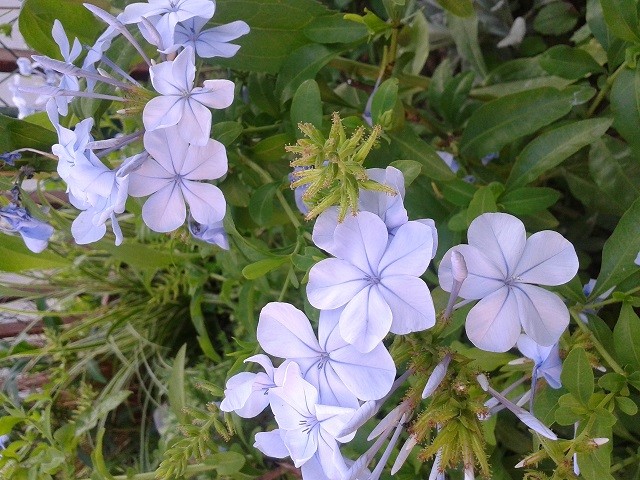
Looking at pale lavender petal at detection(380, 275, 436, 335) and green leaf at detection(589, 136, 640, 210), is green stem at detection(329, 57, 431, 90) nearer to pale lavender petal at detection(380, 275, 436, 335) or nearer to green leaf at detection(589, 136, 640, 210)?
green leaf at detection(589, 136, 640, 210)

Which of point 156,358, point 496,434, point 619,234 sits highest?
point 619,234

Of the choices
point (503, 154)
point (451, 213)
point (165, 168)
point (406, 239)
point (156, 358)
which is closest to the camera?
point (406, 239)

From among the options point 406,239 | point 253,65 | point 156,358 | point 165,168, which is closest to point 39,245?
point 165,168

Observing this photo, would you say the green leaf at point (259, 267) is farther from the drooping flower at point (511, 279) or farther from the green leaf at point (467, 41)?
the green leaf at point (467, 41)

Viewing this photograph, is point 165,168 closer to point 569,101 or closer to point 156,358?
point 569,101

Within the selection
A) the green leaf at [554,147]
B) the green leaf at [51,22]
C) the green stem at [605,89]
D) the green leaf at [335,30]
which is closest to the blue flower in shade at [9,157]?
→ the green leaf at [51,22]

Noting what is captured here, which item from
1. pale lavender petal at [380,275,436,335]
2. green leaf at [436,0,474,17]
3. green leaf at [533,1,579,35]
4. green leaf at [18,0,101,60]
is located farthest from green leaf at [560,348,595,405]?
green leaf at [533,1,579,35]
